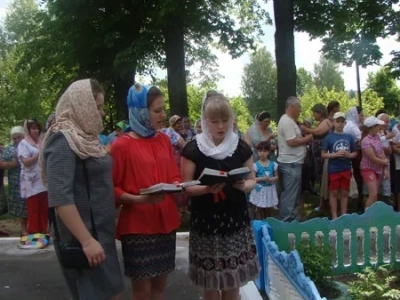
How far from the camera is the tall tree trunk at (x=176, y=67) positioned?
1202 cm

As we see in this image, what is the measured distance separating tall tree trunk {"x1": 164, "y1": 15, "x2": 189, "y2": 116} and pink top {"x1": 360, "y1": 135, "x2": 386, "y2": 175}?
19.8 feet

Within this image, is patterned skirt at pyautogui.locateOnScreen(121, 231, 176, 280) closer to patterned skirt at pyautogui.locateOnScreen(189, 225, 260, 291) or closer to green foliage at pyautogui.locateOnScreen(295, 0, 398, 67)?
patterned skirt at pyautogui.locateOnScreen(189, 225, 260, 291)

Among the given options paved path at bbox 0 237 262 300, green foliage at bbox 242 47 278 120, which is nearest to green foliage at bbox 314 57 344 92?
green foliage at bbox 242 47 278 120

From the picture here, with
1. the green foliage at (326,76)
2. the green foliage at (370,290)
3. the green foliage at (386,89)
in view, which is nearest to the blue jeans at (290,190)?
the green foliage at (370,290)

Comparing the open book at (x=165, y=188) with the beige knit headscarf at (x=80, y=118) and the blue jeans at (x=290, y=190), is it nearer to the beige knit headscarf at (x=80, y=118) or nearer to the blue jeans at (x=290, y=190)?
the beige knit headscarf at (x=80, y=118)

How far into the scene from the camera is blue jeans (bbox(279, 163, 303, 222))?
649cm

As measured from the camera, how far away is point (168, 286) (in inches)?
179

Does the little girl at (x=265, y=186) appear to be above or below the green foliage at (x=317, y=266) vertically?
above

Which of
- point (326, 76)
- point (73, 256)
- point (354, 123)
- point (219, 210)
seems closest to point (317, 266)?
point (219, 210)

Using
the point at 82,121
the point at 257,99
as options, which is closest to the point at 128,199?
the point at 82,121

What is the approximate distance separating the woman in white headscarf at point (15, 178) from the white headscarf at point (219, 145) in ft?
14.8

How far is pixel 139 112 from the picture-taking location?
9.34 ft

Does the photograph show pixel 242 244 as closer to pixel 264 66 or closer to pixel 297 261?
pixel 297 261

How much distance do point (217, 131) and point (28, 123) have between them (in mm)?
4236
